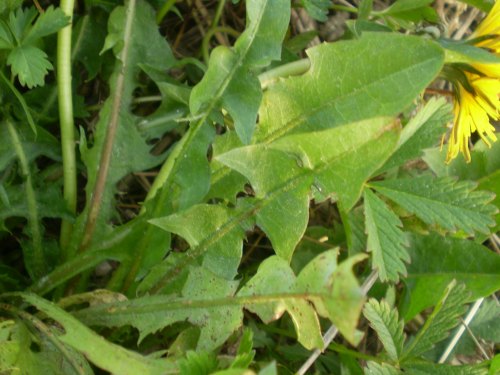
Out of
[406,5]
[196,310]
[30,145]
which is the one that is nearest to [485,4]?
[406,5]

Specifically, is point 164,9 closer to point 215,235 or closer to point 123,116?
point 123,116

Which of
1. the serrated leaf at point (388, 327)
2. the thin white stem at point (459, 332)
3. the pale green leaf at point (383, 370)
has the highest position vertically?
the serrated leaf at point (388, 327)

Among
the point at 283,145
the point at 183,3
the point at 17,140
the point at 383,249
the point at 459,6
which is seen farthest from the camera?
the point at 459,6

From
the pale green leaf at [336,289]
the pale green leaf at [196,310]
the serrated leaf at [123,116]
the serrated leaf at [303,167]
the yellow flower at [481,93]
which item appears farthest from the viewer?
the serrated leaf at [123,116]

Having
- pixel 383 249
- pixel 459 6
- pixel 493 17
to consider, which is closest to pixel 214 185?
pixel 383 249

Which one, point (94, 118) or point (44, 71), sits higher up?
point (44, 71)

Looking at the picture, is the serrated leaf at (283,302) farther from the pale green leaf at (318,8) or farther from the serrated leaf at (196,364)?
the pale green leaf at (318,8)

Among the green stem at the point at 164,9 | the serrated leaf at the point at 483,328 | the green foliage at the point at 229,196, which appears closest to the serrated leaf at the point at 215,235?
the green foliage at the point at 229,196

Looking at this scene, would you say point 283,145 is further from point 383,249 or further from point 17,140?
point 17,140
